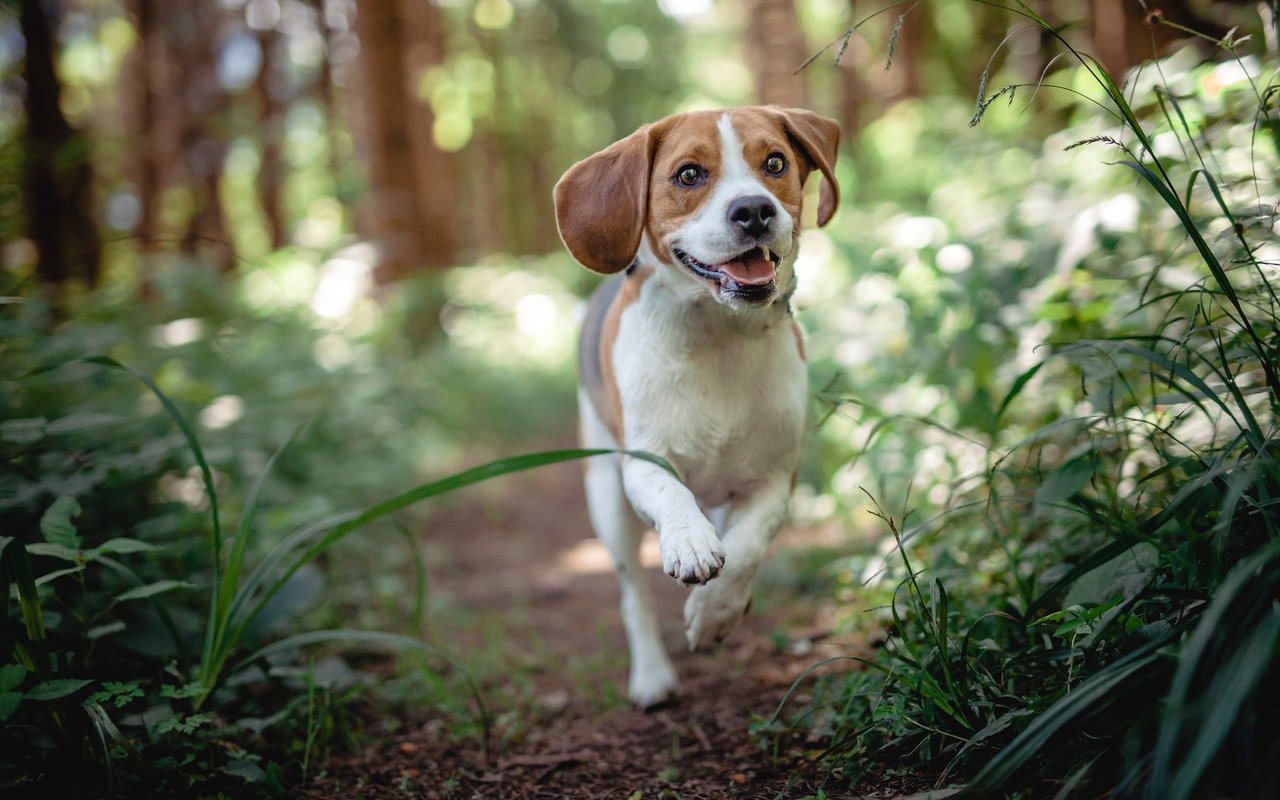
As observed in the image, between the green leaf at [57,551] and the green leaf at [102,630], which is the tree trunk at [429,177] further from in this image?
the green leaf at [57,551]

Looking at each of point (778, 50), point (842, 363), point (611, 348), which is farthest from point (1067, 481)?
point (778, 50)

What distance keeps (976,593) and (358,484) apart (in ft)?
10.8

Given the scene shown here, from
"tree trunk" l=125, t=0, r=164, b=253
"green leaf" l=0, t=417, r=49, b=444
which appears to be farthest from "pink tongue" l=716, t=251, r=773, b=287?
"tree trunk" l=125, t=0, r=164, b=253

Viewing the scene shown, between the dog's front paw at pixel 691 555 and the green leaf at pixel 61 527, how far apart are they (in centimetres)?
160

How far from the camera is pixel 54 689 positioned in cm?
222

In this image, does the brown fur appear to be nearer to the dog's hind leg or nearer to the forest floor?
the dog's hind leg

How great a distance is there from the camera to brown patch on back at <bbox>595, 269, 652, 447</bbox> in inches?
119

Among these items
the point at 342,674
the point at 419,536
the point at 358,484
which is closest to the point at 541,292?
the point at 419,536

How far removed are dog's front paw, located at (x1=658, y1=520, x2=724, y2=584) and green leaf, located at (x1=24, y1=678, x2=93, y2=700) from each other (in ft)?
4.83

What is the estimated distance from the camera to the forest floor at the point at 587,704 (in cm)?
261

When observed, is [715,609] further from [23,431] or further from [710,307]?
[23,431]

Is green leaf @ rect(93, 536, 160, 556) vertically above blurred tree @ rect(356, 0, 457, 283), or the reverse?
blurred tree @ rect(356, 0, 457, 283)

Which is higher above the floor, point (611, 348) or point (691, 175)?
point (691, 175)

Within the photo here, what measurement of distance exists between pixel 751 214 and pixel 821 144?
0.61m
